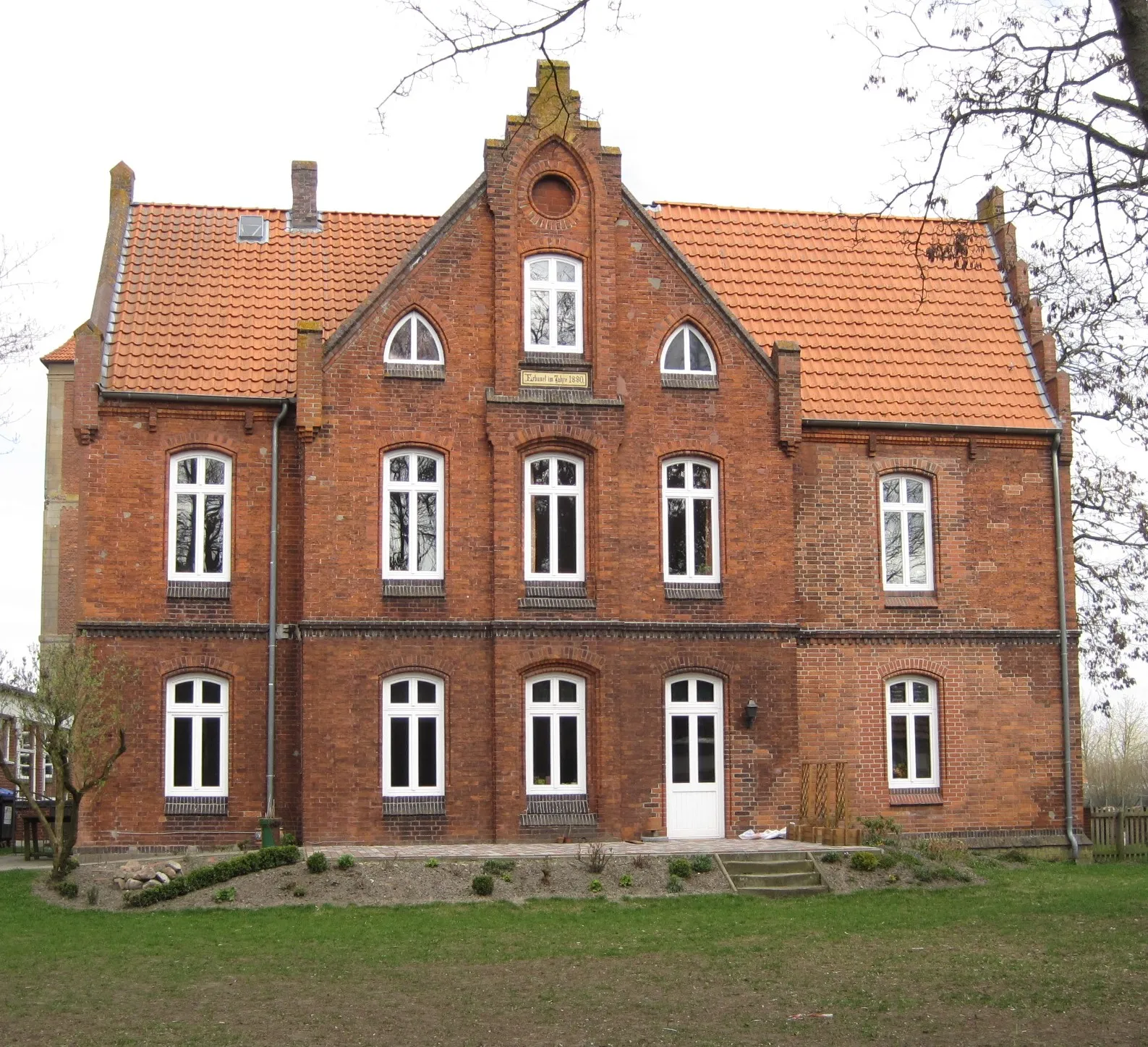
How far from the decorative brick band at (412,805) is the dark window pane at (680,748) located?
3697mm

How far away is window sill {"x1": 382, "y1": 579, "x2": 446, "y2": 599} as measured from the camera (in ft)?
78.2

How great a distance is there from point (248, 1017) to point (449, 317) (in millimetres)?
13918

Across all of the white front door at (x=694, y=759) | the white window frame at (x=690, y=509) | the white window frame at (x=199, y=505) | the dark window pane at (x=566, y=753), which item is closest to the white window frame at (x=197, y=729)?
the white window frame at (x=199, y=505)

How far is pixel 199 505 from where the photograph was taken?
2442cm

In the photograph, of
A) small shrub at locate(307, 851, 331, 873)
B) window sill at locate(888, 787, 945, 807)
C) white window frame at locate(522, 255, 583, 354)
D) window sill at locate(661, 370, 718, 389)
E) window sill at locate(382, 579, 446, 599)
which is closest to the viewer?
small shrub at locate(307, 851, 331, 873)

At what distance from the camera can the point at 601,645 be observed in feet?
78.8

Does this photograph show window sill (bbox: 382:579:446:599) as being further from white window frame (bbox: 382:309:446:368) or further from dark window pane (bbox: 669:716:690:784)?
dark window pane (bbox: 669:716:690:784)

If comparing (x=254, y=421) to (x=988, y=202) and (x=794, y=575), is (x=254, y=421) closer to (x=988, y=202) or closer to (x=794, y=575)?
(x=794, y=575)

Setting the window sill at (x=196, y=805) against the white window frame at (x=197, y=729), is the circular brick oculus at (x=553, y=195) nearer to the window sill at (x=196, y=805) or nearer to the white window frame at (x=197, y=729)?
the white window frame at (x=197, y=729)

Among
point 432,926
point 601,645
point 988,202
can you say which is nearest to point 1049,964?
point 432,926

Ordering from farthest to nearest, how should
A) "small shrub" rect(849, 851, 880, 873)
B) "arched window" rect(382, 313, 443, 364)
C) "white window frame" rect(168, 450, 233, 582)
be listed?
"arched window" rect(382, 313, 443, 364)
"white window frame" rect(168, 450, 233, 582)
"small shrub" rect(849, 851, 880, 873)

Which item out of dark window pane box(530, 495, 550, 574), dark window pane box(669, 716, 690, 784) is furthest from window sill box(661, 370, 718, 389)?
dark window pane box(669, 716, 690, 784)

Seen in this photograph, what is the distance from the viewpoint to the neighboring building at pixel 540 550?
23.7 m

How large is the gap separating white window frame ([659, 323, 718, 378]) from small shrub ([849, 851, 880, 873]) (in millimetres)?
8137
